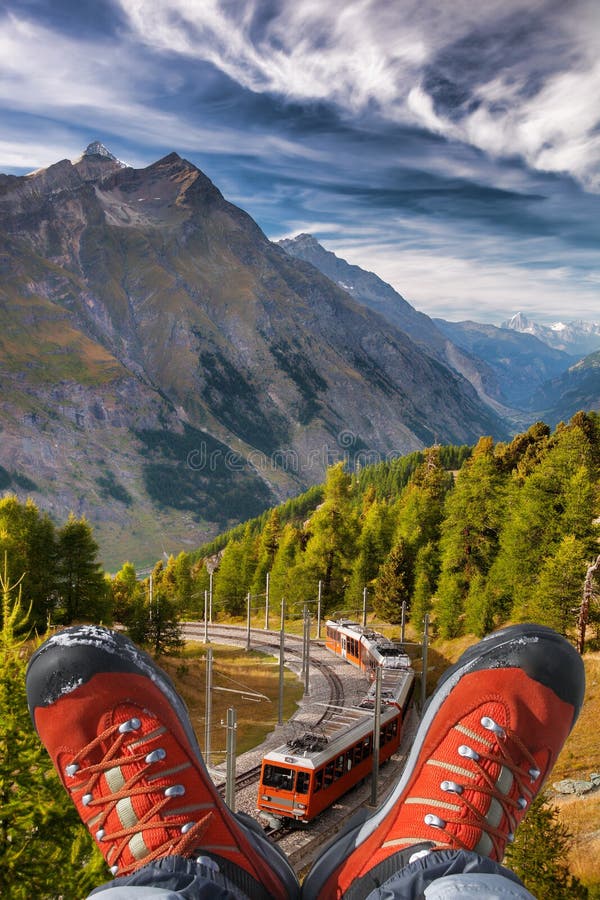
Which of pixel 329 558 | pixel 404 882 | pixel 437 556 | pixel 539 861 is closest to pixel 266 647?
pixel 329 558

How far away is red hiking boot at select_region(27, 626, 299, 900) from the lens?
4.29 metres

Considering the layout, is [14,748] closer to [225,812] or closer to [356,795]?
[225,812]

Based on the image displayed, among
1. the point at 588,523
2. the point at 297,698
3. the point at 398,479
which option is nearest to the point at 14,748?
the point at 588,523

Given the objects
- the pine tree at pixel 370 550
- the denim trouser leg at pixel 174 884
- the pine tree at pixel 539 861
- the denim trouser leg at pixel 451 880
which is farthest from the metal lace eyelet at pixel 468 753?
the pine tree at pixel 370 550

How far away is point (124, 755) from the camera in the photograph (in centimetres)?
469

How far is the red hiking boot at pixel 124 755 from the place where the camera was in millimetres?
4293

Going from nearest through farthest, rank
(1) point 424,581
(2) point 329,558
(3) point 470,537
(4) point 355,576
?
(3) point 470,537 → (1) point 424,581 → (4) point 355,576 → (2) point 329,558

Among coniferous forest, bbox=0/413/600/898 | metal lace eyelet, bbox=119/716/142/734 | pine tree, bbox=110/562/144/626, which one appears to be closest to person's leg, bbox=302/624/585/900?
metal lace eyelet, bbox=119/716/142/734

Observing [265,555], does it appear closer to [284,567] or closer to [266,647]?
[284,567]

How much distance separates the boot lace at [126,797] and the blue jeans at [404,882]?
0.48 metres

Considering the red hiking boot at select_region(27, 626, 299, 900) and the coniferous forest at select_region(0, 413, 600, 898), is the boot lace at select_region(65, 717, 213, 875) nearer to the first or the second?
the red hiking boot at select_region(27, 626, 299, 900)

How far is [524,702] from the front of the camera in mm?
4719

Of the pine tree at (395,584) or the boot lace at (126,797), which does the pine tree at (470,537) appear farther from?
the boot lace at (126,797)

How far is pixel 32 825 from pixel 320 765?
51.1 ft
